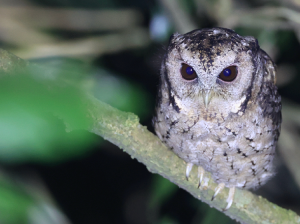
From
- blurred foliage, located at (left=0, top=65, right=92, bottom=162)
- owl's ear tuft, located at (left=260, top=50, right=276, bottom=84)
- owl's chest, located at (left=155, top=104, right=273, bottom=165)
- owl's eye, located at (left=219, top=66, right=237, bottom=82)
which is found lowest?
blurred foliage, located at (left=0, top=65, right=92, bottom=162)

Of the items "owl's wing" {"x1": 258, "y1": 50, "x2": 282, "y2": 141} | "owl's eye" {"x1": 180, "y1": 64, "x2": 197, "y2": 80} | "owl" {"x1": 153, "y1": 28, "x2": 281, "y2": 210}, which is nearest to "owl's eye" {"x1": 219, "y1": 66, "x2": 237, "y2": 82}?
"owl" {"x1": 153, "y1": 28, "x2": 281, "y2": 210}

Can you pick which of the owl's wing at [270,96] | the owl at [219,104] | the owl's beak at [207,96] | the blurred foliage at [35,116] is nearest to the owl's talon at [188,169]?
the owl at [219,104]

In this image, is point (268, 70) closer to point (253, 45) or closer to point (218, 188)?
point (253, 45)

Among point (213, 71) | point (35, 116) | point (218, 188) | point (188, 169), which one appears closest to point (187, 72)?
point (213, 71)

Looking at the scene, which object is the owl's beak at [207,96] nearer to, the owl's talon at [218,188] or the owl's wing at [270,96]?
the owl's wing at [270,96]

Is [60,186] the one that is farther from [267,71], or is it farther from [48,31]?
[267,71]

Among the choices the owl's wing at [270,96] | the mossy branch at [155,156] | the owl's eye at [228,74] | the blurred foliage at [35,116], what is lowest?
the blurred foliage at [35,116]

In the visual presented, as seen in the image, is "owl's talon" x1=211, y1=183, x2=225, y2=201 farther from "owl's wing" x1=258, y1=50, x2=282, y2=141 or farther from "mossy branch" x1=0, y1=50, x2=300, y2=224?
"owl's wing" x1=258, y1=50, x2=282, y2=141
